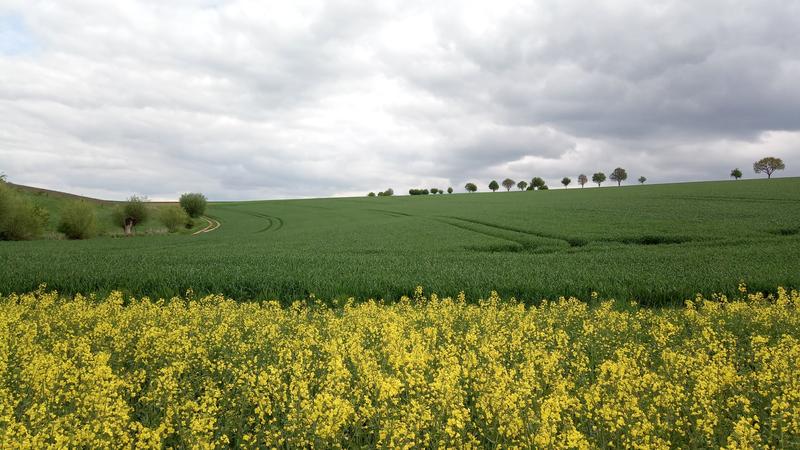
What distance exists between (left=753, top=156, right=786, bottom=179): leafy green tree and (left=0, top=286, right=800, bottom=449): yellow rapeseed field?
121 meters

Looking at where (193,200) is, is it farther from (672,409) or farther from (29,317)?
(672,409)

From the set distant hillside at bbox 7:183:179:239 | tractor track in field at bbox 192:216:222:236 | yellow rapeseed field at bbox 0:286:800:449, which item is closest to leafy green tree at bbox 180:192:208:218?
tractor track in field at bbox 192:216:222:236

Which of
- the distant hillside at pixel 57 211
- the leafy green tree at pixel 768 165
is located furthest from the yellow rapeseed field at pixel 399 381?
the leafy green tree at pixel 768 165

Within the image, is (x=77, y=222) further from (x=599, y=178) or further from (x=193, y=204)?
(x=599, y=178)

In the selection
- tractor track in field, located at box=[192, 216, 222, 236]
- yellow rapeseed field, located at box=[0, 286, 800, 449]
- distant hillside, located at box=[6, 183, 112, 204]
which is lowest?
tractor track in field, located at box=[192, 216, 222, 236]

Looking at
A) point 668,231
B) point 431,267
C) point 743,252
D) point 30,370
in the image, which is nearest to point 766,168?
point 668,231

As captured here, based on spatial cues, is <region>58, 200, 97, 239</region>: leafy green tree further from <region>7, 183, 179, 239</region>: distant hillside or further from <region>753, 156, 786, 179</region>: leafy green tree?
<region>753, 156, 786, 179</region>: leafy green tree

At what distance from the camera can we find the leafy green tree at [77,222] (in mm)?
52531

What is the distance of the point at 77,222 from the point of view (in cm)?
5253

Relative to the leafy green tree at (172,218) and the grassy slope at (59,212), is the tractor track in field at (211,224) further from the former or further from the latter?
the leafy green tree at (172,218)

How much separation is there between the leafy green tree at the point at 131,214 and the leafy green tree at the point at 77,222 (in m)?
6.23

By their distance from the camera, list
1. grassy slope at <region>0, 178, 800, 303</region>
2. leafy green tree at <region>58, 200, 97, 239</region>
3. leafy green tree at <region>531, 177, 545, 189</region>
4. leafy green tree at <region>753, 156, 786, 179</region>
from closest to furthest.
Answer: grassy slope at <region>0, 178, 800, 303</region>, leafy green tree at <region>58, 200, 97, 239</region>, leafy green tree at <region>753, 156, 786, 179</region>, leafy green tree at <region>531, 177, 545, 189</region>

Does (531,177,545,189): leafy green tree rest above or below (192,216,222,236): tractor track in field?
above

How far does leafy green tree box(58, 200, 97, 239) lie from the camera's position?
52531mm
